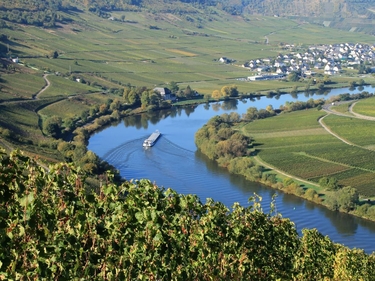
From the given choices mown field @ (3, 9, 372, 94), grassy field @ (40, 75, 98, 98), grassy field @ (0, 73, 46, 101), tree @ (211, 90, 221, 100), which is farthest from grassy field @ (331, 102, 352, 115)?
grassy field @ (0, 73, 46, 101)

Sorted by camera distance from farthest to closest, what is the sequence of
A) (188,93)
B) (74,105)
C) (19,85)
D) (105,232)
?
(188,93) → (19,85) → (74,105) → (105,232)

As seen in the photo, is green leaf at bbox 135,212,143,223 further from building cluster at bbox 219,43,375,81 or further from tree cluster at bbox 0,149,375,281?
building cluster at bbox 219,43,375,81

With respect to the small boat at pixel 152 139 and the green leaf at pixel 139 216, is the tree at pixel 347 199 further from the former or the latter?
the green leaf at pixel 139 216

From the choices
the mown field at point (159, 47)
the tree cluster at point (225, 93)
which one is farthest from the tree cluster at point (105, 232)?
the mown field at point (159, 47)

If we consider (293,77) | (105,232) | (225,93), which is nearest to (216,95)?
(225,93)

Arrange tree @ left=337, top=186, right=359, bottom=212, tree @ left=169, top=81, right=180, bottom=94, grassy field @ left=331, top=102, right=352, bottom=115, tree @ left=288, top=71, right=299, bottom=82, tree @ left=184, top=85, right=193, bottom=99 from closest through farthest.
A: tree @ left=337, top=186, right=359, bottom=212 → grassy field @ left=331, top=102, right=352, bottom=115 → tree @ left=184, top=85, right=193, bottom=99 → tree @ left=169, top=81, right=180, bottom=94 → tree @ left=288, top=71, right=299, bottom=82

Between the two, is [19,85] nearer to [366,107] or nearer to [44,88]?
[44,88]

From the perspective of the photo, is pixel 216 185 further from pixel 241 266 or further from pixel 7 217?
pixel 7 217
